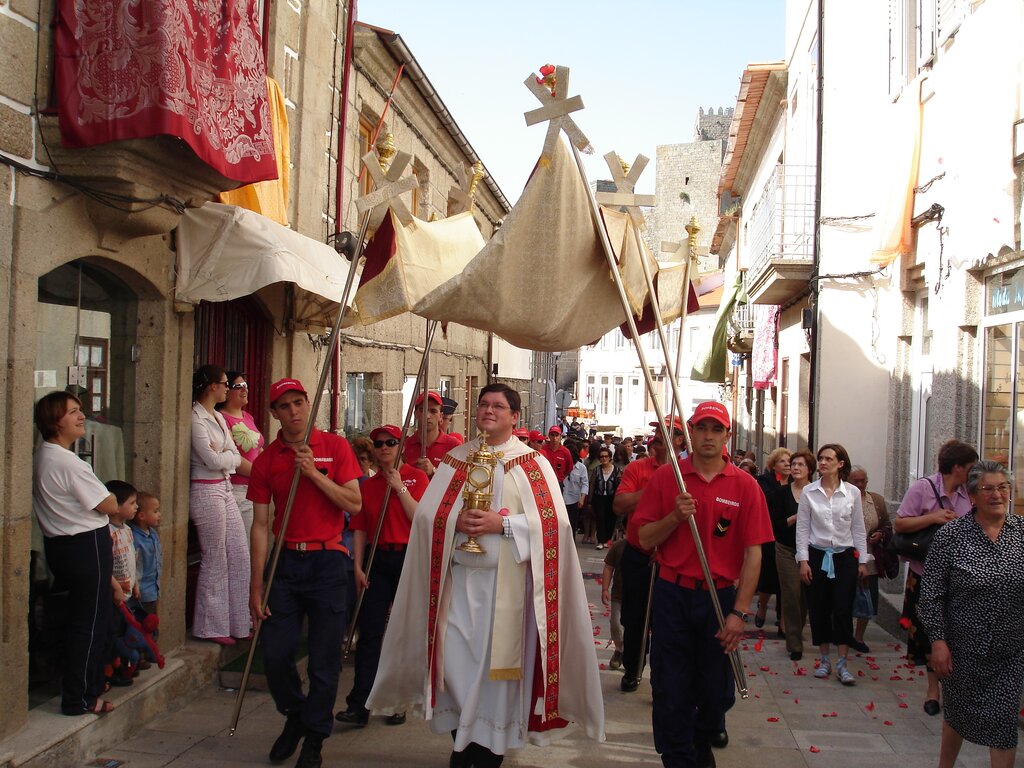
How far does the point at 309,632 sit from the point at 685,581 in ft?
6.17

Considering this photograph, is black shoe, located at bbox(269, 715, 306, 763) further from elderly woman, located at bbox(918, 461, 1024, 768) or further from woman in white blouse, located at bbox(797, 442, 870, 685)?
woman in white blouse, located at bbox(797, 442, 870, 685)

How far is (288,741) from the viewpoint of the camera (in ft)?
16.7

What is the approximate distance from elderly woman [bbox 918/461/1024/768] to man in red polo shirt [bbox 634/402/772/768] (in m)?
0.89

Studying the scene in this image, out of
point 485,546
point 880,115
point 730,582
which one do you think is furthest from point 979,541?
point 880,115

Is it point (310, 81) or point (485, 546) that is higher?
point (310, 81)

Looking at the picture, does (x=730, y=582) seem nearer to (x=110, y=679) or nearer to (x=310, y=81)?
(x=110, y=679)

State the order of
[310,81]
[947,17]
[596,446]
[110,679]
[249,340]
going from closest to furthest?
[110,679] < [249,340] < [310,81] < [947,17] < [596,446]

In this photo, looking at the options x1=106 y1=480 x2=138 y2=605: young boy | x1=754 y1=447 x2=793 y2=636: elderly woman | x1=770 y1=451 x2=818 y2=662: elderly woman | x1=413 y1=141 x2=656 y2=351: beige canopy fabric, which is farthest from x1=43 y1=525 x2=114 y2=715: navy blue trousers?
x1=754 y1=447 x2=793 y2=636: elderly woman

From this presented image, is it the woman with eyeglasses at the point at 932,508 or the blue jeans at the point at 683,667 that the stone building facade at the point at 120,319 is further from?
the woman with eyeglasses at the point at 932,508

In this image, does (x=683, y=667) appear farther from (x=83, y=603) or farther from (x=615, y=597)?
(x=83, y=603)

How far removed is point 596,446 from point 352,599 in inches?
390

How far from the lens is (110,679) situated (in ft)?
18.2

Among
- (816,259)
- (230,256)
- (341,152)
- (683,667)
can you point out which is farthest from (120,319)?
(816,259)

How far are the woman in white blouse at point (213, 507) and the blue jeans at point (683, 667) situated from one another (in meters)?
3.24
